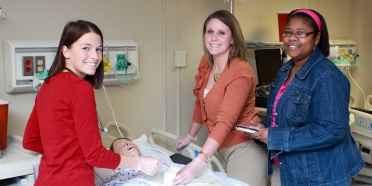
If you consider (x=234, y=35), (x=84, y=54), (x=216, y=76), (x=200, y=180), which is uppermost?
(x=234, y=35)

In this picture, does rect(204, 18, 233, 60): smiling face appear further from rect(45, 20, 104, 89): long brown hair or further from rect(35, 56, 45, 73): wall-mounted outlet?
rect(35, 56, 45, 73): wall-mounted outlet

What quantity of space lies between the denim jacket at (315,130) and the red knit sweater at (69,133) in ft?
2.69

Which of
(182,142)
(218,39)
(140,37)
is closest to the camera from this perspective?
(218,39)

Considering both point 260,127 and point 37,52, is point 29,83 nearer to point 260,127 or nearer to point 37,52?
point 37,52

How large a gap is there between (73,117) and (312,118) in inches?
41.3

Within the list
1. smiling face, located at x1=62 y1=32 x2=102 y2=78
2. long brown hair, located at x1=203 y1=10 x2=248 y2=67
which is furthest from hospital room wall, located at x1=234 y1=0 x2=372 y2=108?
smiling face, located at x1=62 y1=32 x2=102 y2=78

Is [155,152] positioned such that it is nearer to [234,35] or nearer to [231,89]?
[231,89]

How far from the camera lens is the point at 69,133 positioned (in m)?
1.51

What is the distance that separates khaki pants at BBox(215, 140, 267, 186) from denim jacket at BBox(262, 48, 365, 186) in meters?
0.20

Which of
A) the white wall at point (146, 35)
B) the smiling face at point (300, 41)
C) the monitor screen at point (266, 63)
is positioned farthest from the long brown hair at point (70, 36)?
the monitor screen at point (266, 63)

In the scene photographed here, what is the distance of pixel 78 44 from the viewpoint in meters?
1.59

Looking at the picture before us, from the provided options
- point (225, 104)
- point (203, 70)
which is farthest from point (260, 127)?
point (203, 70)

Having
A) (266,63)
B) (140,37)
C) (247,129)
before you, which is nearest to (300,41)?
(247,129)

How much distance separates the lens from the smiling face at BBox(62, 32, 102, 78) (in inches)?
62.4
